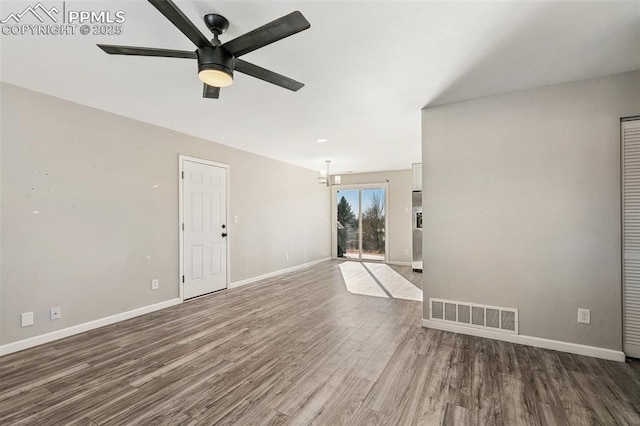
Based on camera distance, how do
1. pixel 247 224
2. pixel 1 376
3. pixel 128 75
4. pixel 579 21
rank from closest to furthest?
pixel 579 21, pixel 1 376, pixel 128 75, pixel 247 224

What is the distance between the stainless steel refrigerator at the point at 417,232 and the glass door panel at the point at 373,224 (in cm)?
131

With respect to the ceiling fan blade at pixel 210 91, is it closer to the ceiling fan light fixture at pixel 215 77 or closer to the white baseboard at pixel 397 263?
the ceiling fan light fixture at pixel 215 77

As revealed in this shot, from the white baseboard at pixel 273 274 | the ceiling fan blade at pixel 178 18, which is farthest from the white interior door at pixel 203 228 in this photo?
the ceiling fan blade at pixel 178 18

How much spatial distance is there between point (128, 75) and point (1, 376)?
109 inches

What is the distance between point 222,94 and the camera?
2969 mm

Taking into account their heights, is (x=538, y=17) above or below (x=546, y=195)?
above

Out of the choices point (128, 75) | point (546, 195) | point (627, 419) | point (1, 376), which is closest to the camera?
point (627, 419)

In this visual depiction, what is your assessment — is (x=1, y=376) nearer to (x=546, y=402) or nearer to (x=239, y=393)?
(x=239, y=393)

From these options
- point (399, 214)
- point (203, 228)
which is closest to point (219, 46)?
point (203, 228)

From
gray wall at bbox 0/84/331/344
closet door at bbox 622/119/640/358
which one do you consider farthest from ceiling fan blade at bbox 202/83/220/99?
closet door at bbox 622/119/640/358

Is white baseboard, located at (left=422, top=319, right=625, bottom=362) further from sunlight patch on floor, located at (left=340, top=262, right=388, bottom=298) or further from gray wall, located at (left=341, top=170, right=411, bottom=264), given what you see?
gray wall, located at (left=341, top=170, right=411, bottom=264)

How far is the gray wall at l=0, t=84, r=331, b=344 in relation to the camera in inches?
108

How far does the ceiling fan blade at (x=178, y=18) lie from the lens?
1.36 metres

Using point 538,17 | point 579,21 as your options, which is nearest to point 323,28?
point 538,17
